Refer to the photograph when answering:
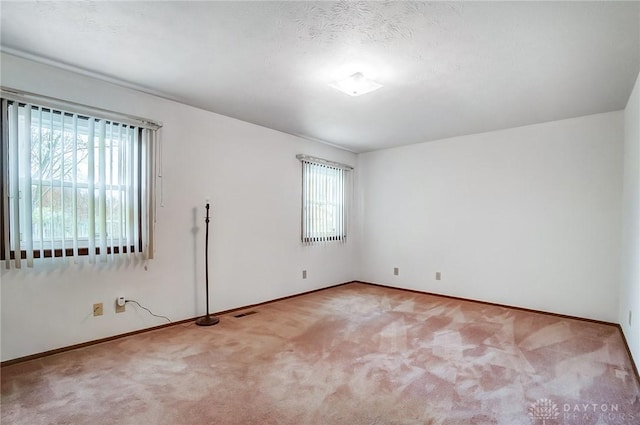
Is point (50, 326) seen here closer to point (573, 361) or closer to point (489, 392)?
point (489, 392)

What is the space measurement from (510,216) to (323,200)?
8.74ft

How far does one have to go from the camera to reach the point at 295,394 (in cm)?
216

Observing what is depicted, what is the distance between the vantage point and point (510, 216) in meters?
4.41

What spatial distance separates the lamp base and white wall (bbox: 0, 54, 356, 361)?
14cm

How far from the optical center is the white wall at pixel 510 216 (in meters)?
3.79

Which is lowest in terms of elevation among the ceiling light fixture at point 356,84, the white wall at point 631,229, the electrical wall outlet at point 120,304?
the electrical wall outlet at point 120,304

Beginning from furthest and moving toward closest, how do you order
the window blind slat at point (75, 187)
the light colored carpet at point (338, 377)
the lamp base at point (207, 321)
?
the lamp base at point (207, 321), the window blind slat at point (75, 187), the light colored carpet at point (338, 377)

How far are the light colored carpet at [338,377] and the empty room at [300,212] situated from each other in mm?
21

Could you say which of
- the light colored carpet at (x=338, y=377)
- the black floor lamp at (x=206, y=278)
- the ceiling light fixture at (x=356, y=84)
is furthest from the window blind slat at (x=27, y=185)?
the ceiling light fixture at (x=356, y=84)

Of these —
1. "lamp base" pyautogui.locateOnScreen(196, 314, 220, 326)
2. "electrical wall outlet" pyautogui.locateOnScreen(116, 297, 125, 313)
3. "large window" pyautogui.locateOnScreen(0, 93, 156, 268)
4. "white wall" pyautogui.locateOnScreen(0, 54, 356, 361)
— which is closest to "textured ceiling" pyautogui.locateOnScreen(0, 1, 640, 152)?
"white wall" pyautogui.locateOnScreen(0, 54, 356, 361)

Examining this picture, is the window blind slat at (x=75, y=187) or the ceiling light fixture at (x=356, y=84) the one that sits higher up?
the ceiling light fixture at (x=356, y=84)

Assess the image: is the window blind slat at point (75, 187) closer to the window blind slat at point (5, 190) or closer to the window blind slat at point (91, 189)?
the window blind slat at point (91, 189)

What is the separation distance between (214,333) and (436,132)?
3.81 meters

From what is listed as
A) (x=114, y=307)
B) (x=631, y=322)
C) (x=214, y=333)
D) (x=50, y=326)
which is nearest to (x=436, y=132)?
(x=631, y=322)
